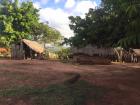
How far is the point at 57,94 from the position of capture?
12.0 meters

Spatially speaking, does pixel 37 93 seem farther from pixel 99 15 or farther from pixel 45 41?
pixel 45 41

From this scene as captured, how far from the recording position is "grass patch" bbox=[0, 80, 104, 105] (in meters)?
11.4

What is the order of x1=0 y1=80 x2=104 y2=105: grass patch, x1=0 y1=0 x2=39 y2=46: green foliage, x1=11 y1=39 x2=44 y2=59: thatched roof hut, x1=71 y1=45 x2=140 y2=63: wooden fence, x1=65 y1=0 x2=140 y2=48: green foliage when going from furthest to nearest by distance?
x1=0 y1=0 x2=39 y2=46: green foliage, x1=11 y1=39 x2=44 y2=59: thatched roof hut, x1=71 y1=45 x2=140 y2=63: wooden fence, x1=65 y1=0 x2=140 y2=48: green foliage, x1=0 y1=80 x2=104 y2=105: grass patch

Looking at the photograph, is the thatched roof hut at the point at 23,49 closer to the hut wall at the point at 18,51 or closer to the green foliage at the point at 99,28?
the hut wall at the point at 18,51

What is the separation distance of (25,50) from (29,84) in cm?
2539

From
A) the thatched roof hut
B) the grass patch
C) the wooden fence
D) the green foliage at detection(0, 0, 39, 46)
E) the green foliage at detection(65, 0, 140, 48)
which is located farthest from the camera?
the green foliage at detection(0, 0, 39, 46)

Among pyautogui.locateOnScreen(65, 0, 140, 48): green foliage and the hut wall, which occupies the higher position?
pyautogui.locateOnScreen(65, 0, 140, 48): green foliage

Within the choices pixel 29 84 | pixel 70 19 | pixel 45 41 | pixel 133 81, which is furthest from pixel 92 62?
pixel 45 41

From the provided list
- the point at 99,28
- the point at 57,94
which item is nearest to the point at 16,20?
the point at 99,28

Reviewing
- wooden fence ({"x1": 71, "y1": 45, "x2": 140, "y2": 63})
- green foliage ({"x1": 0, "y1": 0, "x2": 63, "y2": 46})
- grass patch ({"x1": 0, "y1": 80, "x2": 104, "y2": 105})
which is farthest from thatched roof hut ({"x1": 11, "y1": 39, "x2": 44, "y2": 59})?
grass patch ({"x1": 0, "y1": 80, "x2": 104, "y2": 105})

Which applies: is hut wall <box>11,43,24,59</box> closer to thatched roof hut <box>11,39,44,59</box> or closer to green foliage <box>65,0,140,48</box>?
thatched roof hut <box>11,39,44,59</box>

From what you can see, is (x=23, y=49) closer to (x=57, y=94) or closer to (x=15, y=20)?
(x=15, y=20)

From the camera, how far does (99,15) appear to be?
87.5 feet

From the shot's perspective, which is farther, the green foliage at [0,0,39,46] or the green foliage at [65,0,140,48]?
the green foliage at [0,0,39,46]
